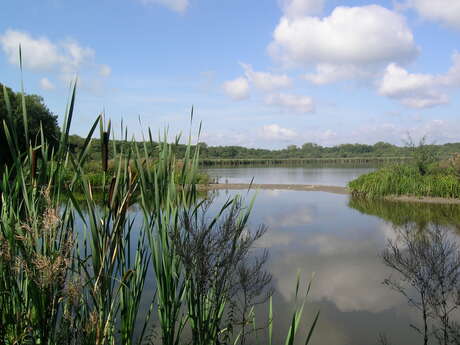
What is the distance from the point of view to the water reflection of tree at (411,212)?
8430mm

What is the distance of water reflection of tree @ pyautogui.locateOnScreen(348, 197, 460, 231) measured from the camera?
8430 millimetres

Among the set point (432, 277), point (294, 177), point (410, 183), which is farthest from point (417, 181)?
point (432, 277)

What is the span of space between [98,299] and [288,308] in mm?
2803

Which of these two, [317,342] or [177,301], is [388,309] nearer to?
[317,342]

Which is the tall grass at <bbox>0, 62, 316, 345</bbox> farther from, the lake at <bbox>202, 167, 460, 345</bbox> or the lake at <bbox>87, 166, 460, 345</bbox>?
the lake at <bbox>202, 167, 460, 345</bbox>

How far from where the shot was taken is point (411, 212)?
995cm

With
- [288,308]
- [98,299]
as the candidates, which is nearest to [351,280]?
[288,308]

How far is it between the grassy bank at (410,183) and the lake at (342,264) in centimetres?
137

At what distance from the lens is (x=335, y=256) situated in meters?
5.77

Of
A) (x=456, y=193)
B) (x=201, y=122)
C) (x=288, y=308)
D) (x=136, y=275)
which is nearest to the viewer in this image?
(x=136, y=275)

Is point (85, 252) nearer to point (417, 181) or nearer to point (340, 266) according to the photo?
point (340, 266)

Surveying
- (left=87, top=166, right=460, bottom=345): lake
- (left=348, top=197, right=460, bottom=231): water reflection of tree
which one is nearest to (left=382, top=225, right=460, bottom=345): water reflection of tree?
(left=87, top=166, right=460, bottom=345): lake

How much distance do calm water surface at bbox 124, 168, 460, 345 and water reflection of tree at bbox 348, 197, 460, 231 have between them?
2cm

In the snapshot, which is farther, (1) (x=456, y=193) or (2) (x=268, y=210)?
(1) (x=456, y=193)
